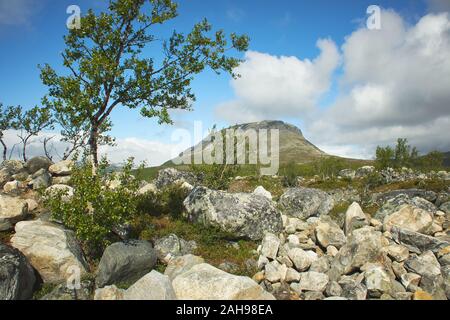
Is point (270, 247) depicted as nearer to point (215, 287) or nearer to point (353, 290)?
point (353, 290)

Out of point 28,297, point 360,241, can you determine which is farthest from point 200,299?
point 360,241

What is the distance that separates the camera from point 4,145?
177 feet

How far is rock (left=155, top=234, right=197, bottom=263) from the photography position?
17.5 meters

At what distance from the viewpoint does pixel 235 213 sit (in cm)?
1977

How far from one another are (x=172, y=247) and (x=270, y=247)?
5.20m

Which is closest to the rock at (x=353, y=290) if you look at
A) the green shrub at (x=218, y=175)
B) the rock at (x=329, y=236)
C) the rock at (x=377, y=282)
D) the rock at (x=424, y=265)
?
the rock at (x=377, y=282)

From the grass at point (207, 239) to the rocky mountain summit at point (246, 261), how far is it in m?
0.22

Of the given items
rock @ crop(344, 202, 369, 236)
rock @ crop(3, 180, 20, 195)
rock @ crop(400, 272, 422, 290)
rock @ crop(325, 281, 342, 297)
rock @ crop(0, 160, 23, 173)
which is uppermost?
rock @ crop(0, 160, 23, 173)

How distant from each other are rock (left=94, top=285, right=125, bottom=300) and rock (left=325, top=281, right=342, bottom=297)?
Result: 8.47 meters

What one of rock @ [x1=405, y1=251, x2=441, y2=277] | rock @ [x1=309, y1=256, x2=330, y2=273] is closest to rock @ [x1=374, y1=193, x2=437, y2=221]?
rock @ [x1=405, y1=251, x2=441, y2=277]

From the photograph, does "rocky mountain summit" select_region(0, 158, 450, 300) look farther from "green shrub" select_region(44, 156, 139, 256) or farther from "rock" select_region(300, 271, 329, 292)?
"green shrub" select_region(44, 156, 139, 256)

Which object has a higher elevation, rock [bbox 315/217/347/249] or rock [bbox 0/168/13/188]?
rock [bbox 0/168/13/188]

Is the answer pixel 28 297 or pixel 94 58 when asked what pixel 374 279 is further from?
pixel 94 58

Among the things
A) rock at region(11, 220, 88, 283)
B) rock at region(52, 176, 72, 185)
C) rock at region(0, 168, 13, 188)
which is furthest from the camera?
rock at region(0, 168, 13, 188)
